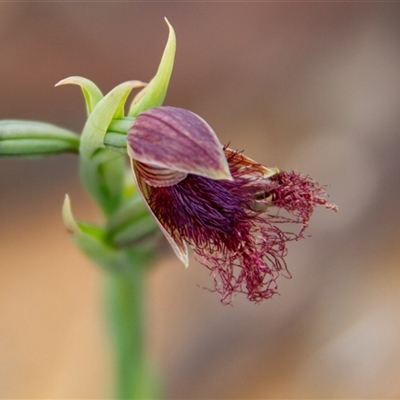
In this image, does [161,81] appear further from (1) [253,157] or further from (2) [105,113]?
(1) [253,157]

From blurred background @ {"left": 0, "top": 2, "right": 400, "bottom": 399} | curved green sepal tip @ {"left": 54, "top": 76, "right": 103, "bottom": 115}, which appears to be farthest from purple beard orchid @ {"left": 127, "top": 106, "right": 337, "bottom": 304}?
blurred background @ {"left": 0, "top": 2, "right": 400, "bottom": 399}

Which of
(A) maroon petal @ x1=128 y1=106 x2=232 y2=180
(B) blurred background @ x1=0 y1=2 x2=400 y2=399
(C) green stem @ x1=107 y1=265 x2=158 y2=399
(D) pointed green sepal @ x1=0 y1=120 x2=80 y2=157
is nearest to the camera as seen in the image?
(A) maroon petal @ x1=128 y1=106 x2=232 y2=180

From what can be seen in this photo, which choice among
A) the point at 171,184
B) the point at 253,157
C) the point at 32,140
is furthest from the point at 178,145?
the point at 253,157

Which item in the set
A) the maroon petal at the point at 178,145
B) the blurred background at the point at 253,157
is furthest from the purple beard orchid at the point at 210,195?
the blurred background at the point at 253,157

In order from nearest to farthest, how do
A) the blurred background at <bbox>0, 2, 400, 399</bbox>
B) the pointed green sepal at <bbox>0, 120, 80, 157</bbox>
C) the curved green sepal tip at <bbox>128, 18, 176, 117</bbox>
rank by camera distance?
the curved green sepal tip at <bbox>128, 18, 176, 117</bbox>
the pointed green sepal at <bbox>0, 120, 80, 157</bbox>
the blurred background at <bbox>0, 2, 400, 399</bbox>

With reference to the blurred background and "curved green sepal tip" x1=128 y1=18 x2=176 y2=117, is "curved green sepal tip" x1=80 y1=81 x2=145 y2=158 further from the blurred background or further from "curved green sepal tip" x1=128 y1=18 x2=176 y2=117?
the blurred background

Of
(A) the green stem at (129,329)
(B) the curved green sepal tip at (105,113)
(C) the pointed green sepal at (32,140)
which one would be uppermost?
(C) the pointed green sepal at (32,140)

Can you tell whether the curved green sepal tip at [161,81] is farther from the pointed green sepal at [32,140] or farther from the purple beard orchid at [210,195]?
the pointed green sepal at [32,140]

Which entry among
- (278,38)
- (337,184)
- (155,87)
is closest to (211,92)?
(278,38)
